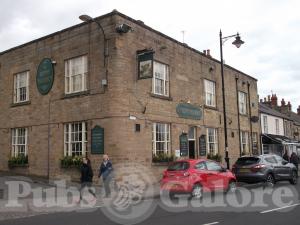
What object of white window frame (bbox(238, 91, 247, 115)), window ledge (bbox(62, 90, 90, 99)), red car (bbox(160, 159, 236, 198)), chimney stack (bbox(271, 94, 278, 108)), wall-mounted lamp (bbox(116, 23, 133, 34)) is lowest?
red car (bbox(160, 159, 236, 198))

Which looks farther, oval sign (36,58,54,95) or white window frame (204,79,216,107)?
white window frame (204,79,216,107)

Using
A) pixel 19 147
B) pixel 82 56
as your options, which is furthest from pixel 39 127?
pixel 82 56

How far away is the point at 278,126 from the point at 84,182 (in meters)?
31.8

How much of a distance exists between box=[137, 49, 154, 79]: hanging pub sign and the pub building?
0.17 feet

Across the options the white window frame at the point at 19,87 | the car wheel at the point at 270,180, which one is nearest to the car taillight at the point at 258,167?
the car wheel at the point at 270,180

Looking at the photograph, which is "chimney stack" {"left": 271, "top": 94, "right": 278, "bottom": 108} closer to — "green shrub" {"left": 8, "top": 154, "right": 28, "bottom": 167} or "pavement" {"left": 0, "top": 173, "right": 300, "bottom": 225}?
"green shrub" {"left": 8, "top": 154, "right": 28, "bottom": 167}

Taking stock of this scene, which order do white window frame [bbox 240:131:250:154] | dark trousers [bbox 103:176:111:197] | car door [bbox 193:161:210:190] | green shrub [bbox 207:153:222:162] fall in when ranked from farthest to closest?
1. white window frame [bbox 240:131:250:154]
2. green shrub [bbox 207:153:222:162]
3. dark trousers [bbox 103:176:111:197]
4. car door [bbox 193:161:210:190]

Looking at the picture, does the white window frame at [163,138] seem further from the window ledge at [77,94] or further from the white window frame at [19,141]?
the white window frame at [19,141]

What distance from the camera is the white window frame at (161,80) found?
2089 centimetres

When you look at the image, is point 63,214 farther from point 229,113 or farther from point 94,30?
point 229,113

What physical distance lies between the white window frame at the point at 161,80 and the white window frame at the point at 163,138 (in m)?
1.73

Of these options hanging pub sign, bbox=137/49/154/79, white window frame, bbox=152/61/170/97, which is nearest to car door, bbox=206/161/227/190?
hanging pub sign, bbox=137/49/154/79

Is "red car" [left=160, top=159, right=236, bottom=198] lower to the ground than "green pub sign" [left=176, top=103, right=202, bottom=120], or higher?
lower

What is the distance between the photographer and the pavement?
982 cm
